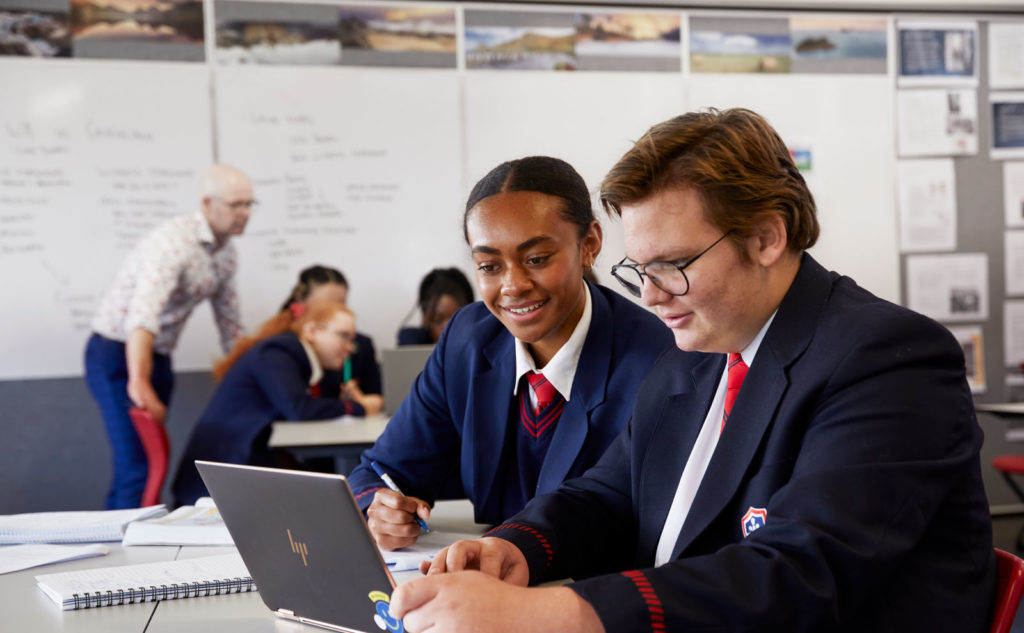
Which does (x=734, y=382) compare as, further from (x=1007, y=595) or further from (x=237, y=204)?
(x=237, y=204)

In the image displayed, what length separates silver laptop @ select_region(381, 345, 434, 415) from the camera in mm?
3809

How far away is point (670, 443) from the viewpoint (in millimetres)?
1321

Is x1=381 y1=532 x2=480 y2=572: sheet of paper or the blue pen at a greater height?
the blue pen

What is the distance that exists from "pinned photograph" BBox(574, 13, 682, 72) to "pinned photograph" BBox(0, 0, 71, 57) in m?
2.41

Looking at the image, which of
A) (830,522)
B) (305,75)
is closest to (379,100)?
(305,75)

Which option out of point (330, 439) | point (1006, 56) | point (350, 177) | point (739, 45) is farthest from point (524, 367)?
point (1006, 56)

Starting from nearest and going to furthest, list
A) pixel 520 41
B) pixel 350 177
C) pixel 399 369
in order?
pixel 399 369
pixel 350 177
pixel 520 41

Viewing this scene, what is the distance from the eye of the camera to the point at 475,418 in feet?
5.97

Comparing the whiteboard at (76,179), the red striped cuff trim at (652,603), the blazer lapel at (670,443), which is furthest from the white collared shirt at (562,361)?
the whiteboard at (76,179)

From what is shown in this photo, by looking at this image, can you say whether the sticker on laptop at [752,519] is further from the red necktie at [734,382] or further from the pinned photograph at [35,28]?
the pinned photograph at [35,28]

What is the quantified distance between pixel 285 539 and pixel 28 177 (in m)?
3.81

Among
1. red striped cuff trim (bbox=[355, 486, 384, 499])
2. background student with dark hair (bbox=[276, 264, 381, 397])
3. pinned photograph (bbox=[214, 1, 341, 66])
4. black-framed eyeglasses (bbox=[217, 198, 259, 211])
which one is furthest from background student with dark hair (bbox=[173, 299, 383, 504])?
red striped cuff trim (bbox=[355, 486, 384, 499])

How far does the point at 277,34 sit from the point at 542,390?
11.2 ft

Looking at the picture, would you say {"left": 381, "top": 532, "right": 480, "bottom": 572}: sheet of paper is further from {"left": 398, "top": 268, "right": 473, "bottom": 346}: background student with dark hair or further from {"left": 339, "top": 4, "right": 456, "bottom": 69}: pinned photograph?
{"left": 339, "top": 4, "right": 456, "bottom": 69}: pinned photograph
